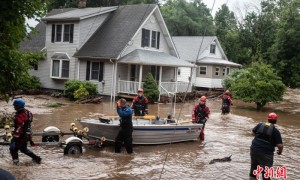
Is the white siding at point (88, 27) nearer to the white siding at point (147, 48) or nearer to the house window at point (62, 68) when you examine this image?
the house window at point (62, 68)

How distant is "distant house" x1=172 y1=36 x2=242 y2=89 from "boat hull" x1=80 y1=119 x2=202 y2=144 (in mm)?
23419

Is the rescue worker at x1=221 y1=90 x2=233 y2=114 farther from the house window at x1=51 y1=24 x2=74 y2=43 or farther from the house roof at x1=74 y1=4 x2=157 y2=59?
the house window at x1=51 y1=24 x2=74 y2=43

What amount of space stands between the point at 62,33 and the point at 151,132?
61.2 feet

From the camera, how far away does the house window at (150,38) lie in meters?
28.4

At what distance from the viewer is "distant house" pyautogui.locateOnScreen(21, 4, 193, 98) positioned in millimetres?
26328

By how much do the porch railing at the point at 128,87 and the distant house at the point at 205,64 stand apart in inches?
449

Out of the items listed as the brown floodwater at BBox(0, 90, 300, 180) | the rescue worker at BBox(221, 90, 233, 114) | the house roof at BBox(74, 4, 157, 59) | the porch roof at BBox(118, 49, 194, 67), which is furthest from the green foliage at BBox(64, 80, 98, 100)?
the rescue worker at BBox(221, 90, 233, 114)

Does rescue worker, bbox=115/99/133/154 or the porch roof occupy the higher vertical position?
the porch roof

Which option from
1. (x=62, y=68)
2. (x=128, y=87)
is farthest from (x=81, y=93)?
(x=62, y=68)

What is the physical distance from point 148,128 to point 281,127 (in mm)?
10071

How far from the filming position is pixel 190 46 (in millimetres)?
40938

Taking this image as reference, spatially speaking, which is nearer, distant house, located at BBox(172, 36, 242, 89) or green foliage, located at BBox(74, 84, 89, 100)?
green foliage, located at BBox(74, 84, 89, 100)

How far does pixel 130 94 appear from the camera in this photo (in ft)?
85.6

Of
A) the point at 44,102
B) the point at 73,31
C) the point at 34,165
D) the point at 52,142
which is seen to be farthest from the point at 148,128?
the point at 73,31
